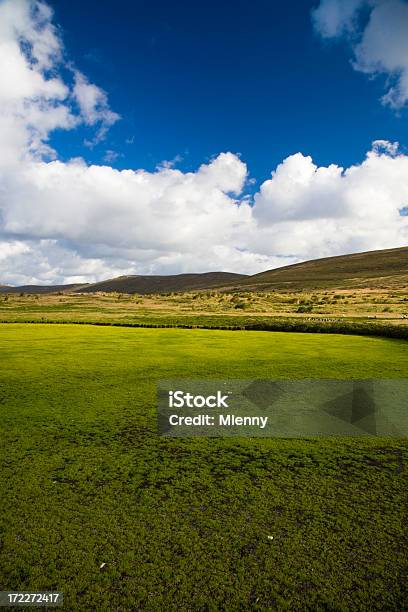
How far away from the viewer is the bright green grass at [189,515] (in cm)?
484

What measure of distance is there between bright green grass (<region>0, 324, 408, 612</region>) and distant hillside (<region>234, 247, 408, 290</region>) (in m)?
111

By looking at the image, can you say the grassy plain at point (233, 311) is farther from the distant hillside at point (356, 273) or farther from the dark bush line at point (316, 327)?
the distant hillside at point (356, 273)

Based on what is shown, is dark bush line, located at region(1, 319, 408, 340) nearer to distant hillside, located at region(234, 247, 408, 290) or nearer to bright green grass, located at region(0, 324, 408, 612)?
bright green grass, located at region(0, 324, 408, 612)

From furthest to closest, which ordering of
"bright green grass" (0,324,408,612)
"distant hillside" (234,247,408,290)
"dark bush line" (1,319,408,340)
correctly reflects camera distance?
"distant hillside" (234,247,408,290) < "dark bush line" (1,319,408,340) < "bright green grass" (0,324,408,612)

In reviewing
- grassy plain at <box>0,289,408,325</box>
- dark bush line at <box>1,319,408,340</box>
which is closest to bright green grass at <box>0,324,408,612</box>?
dark bush line at <box>1,319,408,340</box>

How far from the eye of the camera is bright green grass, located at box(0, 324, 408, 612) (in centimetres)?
484

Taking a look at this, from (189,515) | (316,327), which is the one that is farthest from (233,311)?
(189,515)

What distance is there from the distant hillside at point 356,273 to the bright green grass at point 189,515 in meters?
111

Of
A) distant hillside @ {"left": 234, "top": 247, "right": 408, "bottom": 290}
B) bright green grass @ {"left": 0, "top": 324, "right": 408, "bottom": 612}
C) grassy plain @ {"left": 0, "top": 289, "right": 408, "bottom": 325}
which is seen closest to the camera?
bright green grass @ {"left": 0, "top": 324, "right": 408, "bottom": 612}

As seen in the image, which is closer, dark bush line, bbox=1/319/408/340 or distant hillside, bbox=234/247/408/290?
dark bush line, bbox=1/319/408/340

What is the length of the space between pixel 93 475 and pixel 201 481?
6.54ft

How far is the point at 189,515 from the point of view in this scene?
626 centimetres

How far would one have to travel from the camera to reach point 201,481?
7332 mm

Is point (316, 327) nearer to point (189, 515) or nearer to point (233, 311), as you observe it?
point (233, 311)
